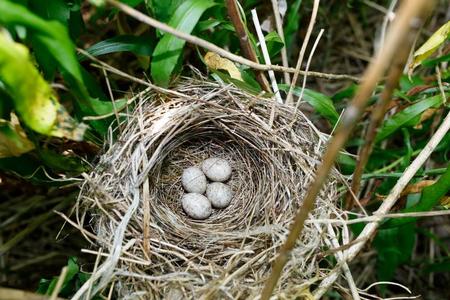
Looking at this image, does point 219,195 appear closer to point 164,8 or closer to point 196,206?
point 196,206

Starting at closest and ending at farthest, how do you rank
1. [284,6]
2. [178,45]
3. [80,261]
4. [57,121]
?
[57,121] → [178,45] → [284,6] → [80,261]

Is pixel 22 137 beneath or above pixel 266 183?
above

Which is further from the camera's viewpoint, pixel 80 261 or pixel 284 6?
pixel 80 261

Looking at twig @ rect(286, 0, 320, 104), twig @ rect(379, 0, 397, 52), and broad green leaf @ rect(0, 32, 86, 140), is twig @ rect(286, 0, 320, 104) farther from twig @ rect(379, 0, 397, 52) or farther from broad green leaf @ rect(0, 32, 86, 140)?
broad green leaf @ rect(0, 32, 86, 140)

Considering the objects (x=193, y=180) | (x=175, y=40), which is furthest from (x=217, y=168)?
(x=175, y=40)

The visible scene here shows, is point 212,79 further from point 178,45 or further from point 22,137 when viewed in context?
point 22,137

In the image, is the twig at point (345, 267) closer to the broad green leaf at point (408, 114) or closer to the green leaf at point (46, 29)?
the broad green leaf at point (408, 114)

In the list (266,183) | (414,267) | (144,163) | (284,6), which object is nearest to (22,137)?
(144,163)

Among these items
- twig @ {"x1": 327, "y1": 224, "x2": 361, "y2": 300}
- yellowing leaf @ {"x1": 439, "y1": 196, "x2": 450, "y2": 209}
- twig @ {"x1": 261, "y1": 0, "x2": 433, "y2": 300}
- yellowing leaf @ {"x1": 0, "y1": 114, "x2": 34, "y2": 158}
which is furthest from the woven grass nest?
twig @ {"x1": 261, "y1": 0, "x2": 433, "y2": 300}
